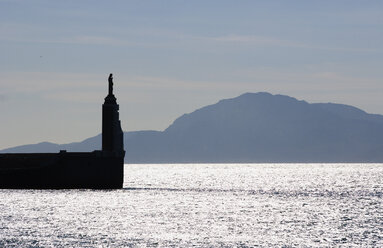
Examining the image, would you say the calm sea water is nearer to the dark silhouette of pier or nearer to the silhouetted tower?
the dark silhouette of pier

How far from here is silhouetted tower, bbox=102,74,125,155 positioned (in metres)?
95.2

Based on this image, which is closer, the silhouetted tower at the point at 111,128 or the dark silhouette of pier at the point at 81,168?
the dark silhouette of pier at the point at 81,168

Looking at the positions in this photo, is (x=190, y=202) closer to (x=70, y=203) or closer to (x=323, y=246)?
(x=70, y=203)

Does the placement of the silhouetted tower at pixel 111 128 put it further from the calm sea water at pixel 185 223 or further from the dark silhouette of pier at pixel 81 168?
the calm sea water at pixel 185 223

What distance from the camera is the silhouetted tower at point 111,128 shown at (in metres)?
95.2

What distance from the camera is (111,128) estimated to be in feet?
313

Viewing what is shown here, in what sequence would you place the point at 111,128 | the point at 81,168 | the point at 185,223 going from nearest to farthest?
1. the point at 185,223
2. the point at 81,168
3. the point at 111,128

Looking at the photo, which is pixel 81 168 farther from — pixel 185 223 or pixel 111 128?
pixel 185 223

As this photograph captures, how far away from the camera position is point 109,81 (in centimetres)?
9831

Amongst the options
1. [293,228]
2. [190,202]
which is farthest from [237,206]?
[293,228]

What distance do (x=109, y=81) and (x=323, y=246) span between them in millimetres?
52864

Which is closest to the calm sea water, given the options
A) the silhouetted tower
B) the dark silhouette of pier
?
the dark silhouette of pier

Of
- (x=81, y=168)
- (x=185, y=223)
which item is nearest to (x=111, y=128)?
(x=81, y=168)

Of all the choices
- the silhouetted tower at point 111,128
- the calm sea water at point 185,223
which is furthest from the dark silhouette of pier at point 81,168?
the calm sea water at point 185,223
